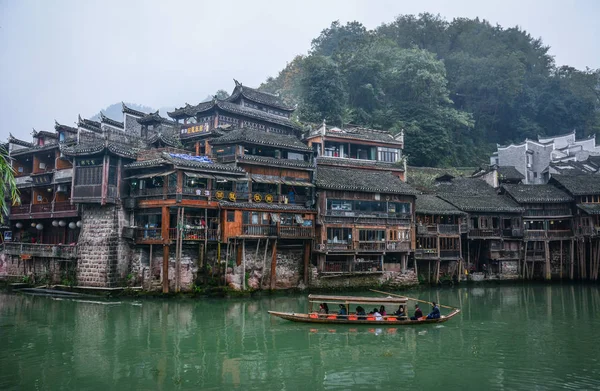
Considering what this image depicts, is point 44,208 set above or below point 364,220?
above

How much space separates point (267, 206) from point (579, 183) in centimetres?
2992

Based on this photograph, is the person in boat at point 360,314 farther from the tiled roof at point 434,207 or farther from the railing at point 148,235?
the tiled roof at point 434,207

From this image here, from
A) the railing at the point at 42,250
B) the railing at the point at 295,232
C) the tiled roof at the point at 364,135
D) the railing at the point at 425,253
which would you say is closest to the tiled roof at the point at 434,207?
the railing at the point at 425,253

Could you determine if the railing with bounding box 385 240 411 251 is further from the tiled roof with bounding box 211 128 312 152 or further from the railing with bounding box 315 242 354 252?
the tiled roof with bounding box 211 128 312 152

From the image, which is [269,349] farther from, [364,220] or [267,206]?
[364,220]

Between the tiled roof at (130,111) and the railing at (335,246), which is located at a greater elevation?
the tiled roof at (130,111)

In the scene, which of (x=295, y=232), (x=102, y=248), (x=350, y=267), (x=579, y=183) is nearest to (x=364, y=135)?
(x=350, y=267)

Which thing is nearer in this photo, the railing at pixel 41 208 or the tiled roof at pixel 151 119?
the railing at pixel 41 208

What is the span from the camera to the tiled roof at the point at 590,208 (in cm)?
3983

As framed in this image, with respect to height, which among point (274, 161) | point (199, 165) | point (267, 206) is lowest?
point (267, 206)

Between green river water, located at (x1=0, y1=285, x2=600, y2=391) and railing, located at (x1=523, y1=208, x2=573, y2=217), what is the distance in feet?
50.3

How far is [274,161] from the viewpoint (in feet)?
115

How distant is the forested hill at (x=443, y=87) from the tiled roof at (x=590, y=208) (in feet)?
56.9

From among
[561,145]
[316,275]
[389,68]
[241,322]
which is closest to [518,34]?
[561,145]
